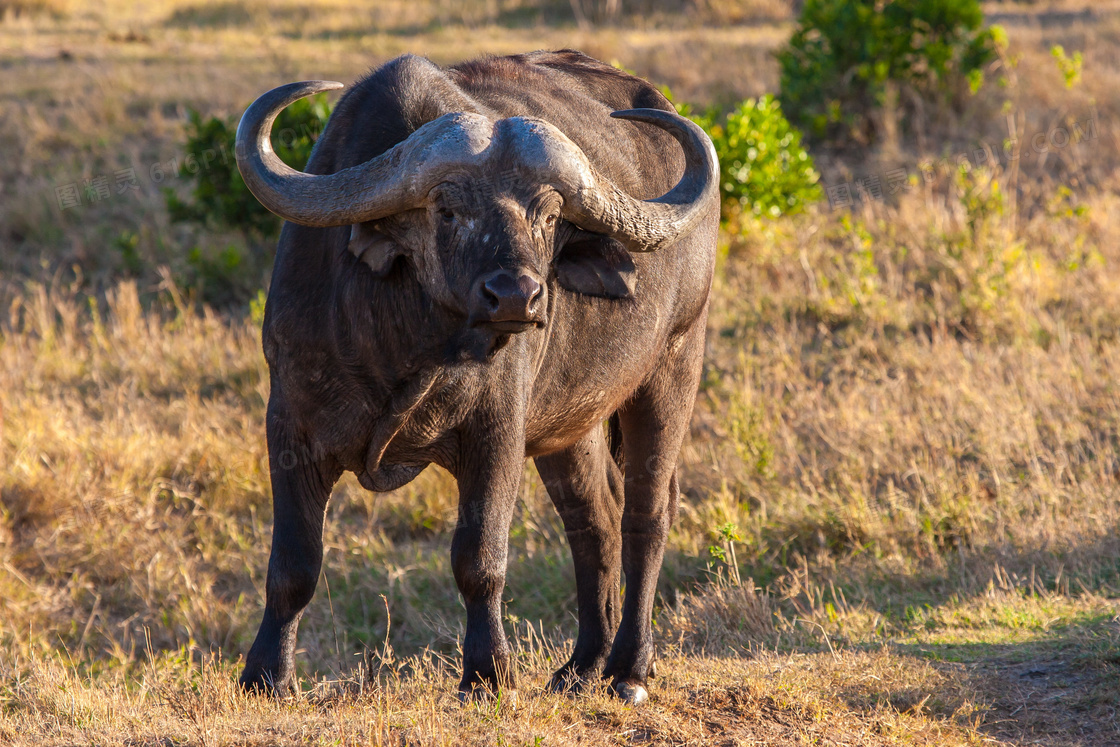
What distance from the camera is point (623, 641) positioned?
4949 mm

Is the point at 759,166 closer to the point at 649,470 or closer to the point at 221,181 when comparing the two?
the point at 221,181

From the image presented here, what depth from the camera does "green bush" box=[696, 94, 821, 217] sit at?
9.57m

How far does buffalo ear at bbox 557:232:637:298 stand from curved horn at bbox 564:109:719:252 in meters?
0.14

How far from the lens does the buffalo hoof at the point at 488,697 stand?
403 cm

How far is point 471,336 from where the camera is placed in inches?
148

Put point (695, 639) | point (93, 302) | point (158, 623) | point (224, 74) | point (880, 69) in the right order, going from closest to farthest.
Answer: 1. point (695, 639)
2. point (158, 623)
3. point (93, 302)
4. point (880, 69)
5. point (224, 74)

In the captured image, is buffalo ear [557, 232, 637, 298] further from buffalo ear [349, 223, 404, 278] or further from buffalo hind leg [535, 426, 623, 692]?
buffalo hind leg [535, 426, 623, 692]

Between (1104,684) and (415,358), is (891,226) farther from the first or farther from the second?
(415,358)

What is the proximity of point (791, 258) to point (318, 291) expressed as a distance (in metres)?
6.63

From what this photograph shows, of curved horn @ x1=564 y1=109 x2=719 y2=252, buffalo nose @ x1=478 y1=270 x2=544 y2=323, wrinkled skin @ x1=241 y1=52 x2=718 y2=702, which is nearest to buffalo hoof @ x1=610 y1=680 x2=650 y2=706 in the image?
wrinkled skin @ x1=241 y1=52 x2=718 y2=702

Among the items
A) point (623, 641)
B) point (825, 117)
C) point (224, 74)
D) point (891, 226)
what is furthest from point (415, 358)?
point (224, 74)

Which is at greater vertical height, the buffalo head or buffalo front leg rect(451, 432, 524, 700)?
the buffalo head

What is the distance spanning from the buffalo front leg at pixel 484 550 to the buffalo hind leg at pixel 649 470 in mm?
996

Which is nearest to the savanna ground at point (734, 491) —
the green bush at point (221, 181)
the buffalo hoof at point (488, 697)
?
the buffalo hoof at point (488, 697)
